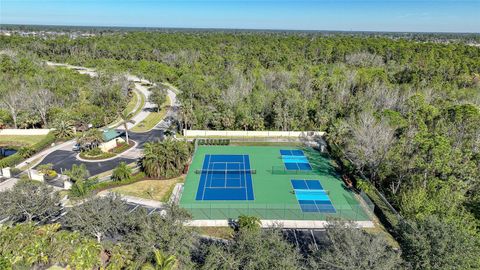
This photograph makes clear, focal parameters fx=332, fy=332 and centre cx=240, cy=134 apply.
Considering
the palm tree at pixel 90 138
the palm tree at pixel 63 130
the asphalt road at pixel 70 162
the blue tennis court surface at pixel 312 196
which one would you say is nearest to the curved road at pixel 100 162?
the asphalt road at pixel 70 162

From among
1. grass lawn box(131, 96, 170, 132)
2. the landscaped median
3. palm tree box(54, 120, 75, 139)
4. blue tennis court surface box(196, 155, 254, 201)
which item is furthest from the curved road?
blue tennis court surface box(196, 155, 254, 201)

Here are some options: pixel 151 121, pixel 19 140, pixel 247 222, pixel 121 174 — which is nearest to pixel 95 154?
pixel 121 174

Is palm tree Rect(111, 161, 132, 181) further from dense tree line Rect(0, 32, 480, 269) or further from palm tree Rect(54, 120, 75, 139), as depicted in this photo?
dense tree line Rect(0, 32, 480, 269)

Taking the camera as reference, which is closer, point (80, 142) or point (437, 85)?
point (80, 142)

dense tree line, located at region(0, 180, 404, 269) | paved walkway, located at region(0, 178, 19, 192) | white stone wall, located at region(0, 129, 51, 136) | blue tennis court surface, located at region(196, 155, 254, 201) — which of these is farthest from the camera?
white stone wall, located at region(0, 129, 51, 136)

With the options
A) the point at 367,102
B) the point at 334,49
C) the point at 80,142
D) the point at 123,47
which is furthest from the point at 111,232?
the point at 123,47

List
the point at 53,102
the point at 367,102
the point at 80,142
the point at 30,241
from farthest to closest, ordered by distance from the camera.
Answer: the point at 53,102 → the point at 367,102 → the point at 80,142 → the point at 30,241

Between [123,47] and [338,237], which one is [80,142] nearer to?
[338,237]

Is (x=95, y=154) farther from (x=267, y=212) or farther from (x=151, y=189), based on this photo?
(x=267, y=212)
